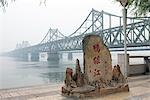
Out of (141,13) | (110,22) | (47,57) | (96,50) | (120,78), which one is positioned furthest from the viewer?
(47,57)

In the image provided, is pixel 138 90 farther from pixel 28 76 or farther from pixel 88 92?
pixel 28 76

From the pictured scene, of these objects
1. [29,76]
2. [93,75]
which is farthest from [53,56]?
[93,75]

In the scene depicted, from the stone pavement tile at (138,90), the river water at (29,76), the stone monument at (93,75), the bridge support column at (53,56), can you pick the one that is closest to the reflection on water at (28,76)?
the river water at (29,76)

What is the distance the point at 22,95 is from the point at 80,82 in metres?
1.28

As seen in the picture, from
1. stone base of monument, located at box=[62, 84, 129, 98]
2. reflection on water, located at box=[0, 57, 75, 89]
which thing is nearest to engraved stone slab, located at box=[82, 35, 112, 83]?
stone base of monument, located at box=[62, 84, 129, 98]

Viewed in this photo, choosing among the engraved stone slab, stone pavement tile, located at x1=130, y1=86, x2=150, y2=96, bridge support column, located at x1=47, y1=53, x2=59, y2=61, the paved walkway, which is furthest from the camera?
bridge support column, located at x1=47, y1=53, x2=59, y2=61

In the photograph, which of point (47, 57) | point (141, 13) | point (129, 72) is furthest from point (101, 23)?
point (129, 72)

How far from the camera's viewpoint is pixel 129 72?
8164 millimetres

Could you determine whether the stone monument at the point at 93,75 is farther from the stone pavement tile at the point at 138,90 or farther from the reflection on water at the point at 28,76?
the reflection on water at the point at 28,76

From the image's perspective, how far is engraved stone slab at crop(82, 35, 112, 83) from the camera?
17.6ft

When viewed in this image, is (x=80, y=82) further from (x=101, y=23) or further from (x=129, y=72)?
(x=101, y=23)

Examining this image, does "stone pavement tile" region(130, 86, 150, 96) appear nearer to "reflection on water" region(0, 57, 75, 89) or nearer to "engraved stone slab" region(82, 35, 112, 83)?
"engraved stone slab" region(82, 35, 112, 83)

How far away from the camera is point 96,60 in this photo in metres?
5.46

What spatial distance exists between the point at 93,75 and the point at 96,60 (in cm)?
34
